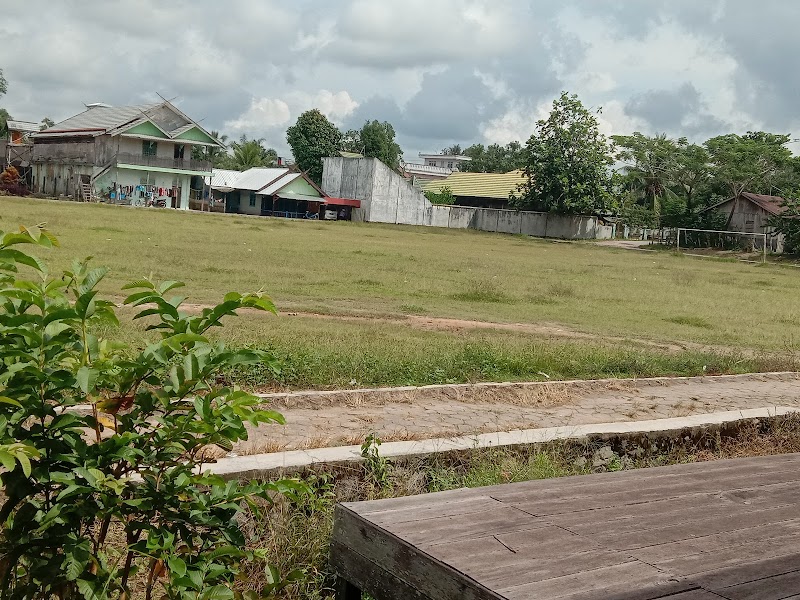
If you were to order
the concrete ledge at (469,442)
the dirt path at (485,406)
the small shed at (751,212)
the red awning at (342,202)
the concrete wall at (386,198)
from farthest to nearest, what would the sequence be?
the red awning at (342,202) → the concrete wall at (386,198) → the small shed at (751,212) → the dirt path at (485,406) → the concrete ledge at (469,442)

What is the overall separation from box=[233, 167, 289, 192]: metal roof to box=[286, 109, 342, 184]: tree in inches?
482

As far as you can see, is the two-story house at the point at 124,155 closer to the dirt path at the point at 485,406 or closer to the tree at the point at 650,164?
the tree at the point at 650,164

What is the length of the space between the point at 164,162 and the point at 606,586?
53.9 meters

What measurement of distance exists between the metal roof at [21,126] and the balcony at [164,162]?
2078 centimetres

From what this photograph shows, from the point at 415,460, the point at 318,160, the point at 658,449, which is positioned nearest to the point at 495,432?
the point at 415,460

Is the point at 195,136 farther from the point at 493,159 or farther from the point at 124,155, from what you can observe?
the point at 493,159

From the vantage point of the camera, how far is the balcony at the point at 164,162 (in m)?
52.2

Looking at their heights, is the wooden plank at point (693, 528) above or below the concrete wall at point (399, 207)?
below

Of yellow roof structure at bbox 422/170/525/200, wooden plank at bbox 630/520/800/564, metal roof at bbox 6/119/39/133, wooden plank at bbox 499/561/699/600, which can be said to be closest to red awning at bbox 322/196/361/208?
yellow roof structure at bbox 422/170/525/200

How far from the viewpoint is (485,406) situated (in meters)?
7.18

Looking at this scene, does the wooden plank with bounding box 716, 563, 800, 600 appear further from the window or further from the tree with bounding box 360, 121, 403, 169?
the tree with bounding box 360, 121, 403, 169

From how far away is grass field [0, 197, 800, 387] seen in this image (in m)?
8.64

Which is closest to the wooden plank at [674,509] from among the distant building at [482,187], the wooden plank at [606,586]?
the wooden plank at [606,586]

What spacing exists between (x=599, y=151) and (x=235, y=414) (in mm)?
51645
